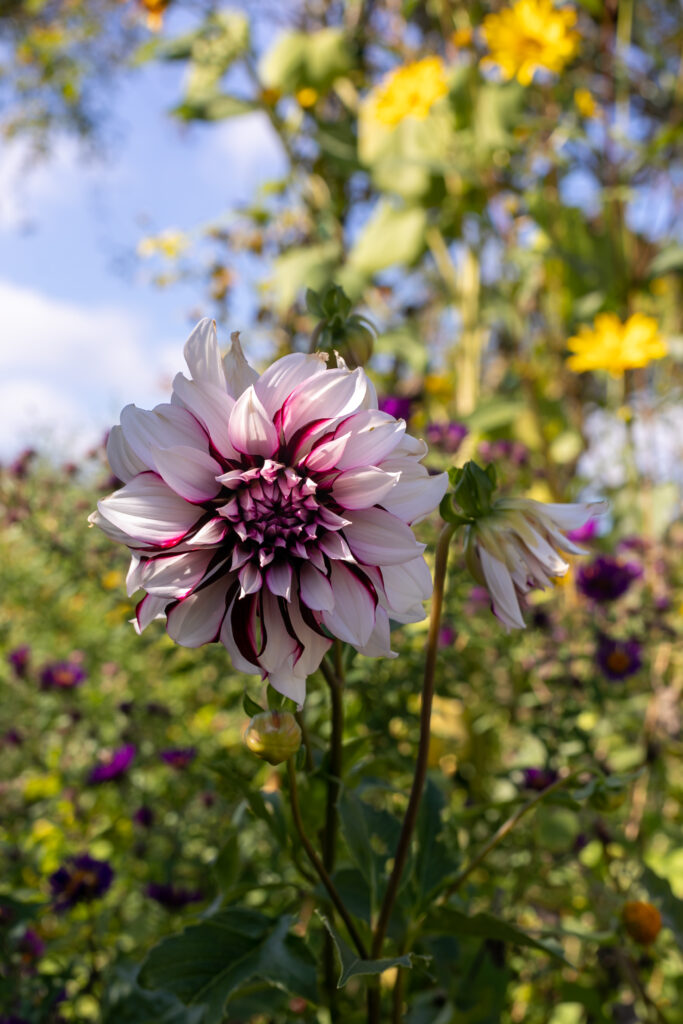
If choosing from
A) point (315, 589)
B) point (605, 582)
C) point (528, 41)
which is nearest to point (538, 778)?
point (605, 582)

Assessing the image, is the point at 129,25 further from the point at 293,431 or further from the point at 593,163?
the point at 293,431

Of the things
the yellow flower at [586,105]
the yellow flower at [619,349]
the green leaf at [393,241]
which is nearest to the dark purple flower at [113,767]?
the yellow flower at [619,349]

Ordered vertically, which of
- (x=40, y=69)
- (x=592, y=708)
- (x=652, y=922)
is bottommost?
(x=592, y=708)

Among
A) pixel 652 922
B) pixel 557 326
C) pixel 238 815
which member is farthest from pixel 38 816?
pixel 557 326

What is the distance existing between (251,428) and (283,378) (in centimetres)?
3

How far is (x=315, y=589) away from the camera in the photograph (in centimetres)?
34

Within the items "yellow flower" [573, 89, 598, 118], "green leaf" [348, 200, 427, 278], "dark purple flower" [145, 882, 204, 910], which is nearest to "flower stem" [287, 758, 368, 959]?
"dark purple flower" [145, 882, 204, 910]

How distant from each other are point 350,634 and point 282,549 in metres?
0.05

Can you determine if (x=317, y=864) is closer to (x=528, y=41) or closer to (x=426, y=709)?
(x=426, y=709)

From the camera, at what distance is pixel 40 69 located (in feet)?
10.2

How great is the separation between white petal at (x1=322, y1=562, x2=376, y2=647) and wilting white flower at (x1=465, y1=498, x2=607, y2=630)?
7 centimetres

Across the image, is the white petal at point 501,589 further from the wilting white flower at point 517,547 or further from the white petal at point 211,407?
the white petal at point 211,407

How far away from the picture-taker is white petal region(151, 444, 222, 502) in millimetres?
332

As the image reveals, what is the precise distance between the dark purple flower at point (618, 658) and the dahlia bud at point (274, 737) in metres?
0.59
